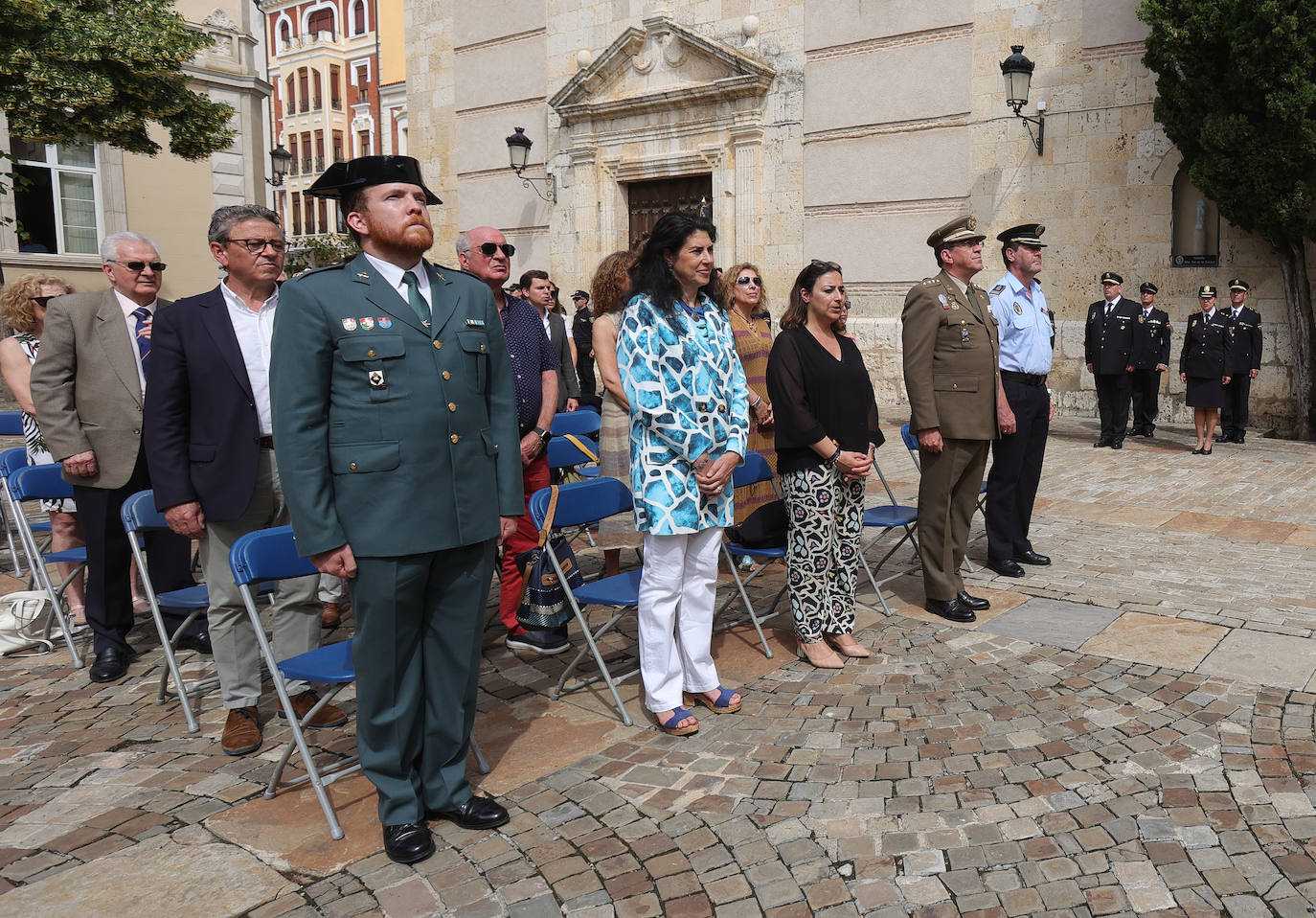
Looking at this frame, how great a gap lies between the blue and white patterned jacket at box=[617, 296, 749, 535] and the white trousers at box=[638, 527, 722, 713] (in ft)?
0.36

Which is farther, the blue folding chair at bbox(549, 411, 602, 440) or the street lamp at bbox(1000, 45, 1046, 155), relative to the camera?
the street lamp at bbox(1000, 45, 1046, 155)

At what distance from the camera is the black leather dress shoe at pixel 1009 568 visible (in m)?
6.17

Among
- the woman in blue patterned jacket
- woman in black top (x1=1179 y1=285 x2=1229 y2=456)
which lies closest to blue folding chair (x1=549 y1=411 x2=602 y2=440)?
the woman in blue patterned jacket

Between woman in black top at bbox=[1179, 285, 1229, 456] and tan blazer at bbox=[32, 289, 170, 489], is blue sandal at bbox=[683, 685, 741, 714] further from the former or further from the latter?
woman in black top at bbox=[1179, 285, 1229, 456]

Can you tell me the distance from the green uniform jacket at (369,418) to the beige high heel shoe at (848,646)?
2236 millimetres

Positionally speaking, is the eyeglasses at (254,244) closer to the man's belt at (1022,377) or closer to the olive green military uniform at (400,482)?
the olive green military uniform at (400,482)

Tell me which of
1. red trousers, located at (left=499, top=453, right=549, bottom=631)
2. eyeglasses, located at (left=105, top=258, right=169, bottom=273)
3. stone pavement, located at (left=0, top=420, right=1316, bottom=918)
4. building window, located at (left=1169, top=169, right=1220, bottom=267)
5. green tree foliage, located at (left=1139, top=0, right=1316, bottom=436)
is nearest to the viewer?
stone pavement, located at (left=0, top=420, right=1316, bottom=918)

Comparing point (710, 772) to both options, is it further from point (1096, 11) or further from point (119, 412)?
point (1096, 11)

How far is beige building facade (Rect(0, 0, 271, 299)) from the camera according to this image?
62.7ft

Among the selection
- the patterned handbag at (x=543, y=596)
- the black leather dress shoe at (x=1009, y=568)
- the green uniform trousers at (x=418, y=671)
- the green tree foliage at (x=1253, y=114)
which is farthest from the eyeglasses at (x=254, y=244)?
the green tree foliage at (x=1253, y=114)

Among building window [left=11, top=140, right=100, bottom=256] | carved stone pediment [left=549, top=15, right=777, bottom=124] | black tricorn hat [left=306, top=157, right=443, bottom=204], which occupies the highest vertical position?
carved stone pediment [left=549, top=15, right=777, bottom=124]

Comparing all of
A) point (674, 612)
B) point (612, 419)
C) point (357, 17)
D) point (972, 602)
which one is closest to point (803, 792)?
point (674, 612)

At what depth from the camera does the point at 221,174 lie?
2209 cm

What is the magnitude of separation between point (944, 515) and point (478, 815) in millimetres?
3148
